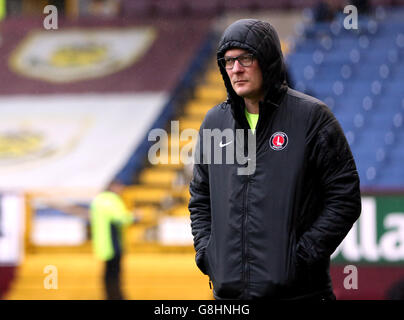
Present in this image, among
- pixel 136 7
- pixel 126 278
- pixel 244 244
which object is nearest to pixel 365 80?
pixel 126 278

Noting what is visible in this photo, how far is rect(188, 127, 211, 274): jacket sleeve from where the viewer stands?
3180mm

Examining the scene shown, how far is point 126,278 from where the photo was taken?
34.4ft

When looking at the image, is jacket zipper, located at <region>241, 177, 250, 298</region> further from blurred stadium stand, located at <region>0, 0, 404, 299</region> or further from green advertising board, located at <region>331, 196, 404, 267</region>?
green advertising board, located at <region>331, 196, 404, 267</region>

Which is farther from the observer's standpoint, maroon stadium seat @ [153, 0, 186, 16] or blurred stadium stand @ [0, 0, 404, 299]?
maroon stadium seat @ [153, 0, 186, 16]

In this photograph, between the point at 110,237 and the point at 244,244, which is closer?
the point at 244,244

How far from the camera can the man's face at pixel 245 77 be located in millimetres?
3006

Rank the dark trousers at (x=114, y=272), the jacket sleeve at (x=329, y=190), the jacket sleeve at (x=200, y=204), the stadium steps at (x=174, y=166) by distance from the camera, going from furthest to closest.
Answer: the stadium steps at (x=174, y=166) < the dark trousers at (x=114, y=272) < the jacket sleeve at (x=200, y=204) < the jacket sleeve at (x=329, y=190)

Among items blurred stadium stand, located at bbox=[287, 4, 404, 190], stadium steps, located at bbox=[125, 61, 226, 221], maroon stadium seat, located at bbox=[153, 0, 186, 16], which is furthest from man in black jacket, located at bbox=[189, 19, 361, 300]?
maroon stadium seat, located at bbox=[153, 0, 186, 16]

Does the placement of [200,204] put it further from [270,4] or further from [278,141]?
[270,4]

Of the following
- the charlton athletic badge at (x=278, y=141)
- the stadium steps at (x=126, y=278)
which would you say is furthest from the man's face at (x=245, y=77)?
the stadium steps at (x=126, y=278)

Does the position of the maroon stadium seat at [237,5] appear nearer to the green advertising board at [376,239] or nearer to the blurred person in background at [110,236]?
the blurred person in background at [110,236]

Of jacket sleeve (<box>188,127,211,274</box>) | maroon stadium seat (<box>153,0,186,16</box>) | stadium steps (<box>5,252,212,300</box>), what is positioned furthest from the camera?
maroon stadium seat (<box>153,0,186,16</box>)

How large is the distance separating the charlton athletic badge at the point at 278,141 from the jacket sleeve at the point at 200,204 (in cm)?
32

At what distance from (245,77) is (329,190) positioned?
0.50 metres
